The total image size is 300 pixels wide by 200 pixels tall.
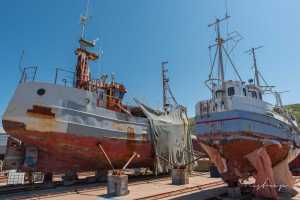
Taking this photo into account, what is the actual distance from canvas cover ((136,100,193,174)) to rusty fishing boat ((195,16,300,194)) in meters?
5.09

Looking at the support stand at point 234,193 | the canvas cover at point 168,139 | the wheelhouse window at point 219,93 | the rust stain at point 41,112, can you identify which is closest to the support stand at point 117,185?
the support stand at point 234,193

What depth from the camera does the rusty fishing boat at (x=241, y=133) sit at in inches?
364

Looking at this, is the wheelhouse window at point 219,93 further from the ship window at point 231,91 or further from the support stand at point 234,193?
the support stand at point 234,193

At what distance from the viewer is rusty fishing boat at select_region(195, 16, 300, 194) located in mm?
9234

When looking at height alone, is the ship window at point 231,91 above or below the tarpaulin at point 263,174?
above

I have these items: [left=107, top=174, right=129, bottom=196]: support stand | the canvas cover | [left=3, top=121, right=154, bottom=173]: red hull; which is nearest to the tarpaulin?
[left=107, top=174, right=129, bottom=196]: support stand

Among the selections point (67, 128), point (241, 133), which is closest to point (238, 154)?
point (241, 133)

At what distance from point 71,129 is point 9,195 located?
372 cm

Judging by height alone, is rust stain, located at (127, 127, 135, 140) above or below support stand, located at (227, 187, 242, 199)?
above

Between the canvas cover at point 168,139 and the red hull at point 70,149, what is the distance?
1.78 metres

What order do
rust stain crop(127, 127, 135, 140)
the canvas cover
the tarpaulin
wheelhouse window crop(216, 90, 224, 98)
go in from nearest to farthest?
the tarpaulin → wheelhouse window crop(216, 90, 224, 98) → rust stain crop(127, 127, 135, 140) → the canvas cover

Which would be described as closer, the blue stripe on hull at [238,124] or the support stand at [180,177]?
the blue stripe on hull at [238,124]

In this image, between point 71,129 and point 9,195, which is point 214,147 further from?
point 9,195

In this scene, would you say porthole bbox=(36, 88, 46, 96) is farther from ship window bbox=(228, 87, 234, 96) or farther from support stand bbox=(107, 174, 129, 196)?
ship window bbox=(228, 87, 234, 96)
